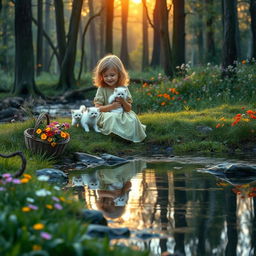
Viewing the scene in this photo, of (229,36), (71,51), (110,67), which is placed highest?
(229,36)

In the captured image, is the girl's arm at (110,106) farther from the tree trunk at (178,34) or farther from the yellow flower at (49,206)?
the tree trunk at (178,34)

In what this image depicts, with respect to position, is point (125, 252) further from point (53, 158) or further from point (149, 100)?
point (149, 100)

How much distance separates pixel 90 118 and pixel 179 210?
5099 mm

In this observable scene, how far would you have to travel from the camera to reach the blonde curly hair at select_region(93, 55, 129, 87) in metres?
10.2

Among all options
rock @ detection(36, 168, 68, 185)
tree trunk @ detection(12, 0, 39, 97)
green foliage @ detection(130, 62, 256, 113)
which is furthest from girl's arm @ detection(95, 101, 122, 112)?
tree trunk @ detection(12, 0, 39, 97)

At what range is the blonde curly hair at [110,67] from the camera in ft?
33.4

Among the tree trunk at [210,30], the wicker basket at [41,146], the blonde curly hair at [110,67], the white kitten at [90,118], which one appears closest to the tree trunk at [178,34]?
the tree trunk at [210,30]

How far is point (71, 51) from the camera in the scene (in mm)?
21203

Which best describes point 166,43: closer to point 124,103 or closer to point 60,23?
point 60,23

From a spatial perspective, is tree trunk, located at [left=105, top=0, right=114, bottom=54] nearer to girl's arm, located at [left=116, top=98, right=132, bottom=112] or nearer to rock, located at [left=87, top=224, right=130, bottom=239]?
girl's arm, located at [left=116, top=98, right=132, bottom=112]

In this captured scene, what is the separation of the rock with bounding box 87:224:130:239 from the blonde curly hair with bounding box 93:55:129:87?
19.5 feet

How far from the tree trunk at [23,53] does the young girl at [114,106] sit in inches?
347

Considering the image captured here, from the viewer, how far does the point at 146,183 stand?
6980 mm

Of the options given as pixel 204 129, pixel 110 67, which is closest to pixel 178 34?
pixel 204 129
